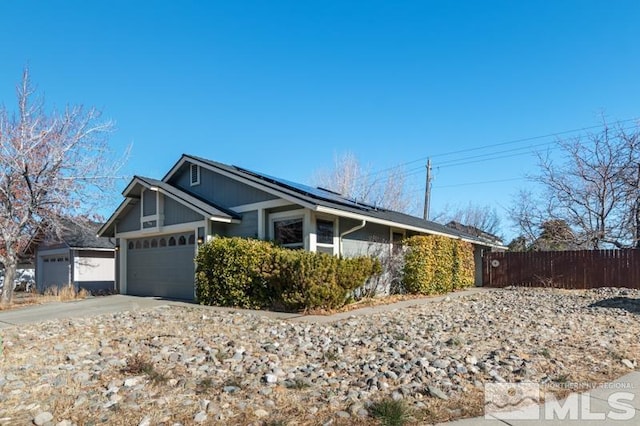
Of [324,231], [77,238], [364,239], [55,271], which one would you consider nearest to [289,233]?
[324,231]

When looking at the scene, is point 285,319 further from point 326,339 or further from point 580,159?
point 580,159

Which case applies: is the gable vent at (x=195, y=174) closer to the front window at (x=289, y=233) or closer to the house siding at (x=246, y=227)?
the house siding at (x=246, y=227)

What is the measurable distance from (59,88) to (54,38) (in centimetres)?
489

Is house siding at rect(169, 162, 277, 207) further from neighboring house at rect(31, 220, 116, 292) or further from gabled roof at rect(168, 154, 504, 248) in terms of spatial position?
neighboring house at rect(31, 220, 116, 292)

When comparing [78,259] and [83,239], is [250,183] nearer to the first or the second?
[83,239]

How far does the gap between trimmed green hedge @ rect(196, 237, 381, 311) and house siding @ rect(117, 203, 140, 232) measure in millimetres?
5085

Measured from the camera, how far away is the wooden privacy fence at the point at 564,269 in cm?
1731

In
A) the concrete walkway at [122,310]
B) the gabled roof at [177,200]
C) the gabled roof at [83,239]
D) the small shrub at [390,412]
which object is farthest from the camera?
the gabled roof at [83,239]

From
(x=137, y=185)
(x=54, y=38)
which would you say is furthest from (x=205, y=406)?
(x=137, y=185)

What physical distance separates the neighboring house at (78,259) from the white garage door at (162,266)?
430 cm

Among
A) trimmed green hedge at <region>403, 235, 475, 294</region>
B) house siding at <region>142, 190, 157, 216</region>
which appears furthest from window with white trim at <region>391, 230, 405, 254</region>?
house siding at <region>142, 190, 157, 216</region>

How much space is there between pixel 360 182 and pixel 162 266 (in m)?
17.0

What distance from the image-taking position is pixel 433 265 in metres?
15.4

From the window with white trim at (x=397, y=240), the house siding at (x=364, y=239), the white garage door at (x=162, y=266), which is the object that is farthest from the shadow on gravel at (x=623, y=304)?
the white garage door at (x=162, y=266)
